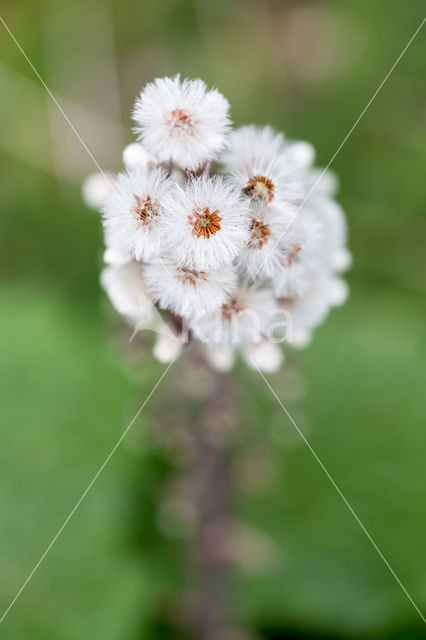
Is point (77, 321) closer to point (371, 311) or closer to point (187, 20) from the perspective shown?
point (371, 311)

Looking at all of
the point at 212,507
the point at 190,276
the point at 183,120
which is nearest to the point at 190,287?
the point at 190,276

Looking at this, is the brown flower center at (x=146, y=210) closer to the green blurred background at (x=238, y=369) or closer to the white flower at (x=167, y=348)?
the white flower at (x=167, y=348)

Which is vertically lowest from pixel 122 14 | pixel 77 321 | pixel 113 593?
pixel 113 593

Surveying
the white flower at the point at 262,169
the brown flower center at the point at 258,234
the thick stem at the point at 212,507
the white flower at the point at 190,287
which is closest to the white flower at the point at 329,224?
the white flower at the point at 262,169

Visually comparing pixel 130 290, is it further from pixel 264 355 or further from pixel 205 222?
pixel 264 355

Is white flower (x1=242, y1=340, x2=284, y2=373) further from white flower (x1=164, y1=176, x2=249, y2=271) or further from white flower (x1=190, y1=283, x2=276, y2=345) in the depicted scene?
white flower (x1=164, y1=176, x2=249, y2=271)

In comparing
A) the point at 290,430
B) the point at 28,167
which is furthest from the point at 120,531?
the point at 28,167
